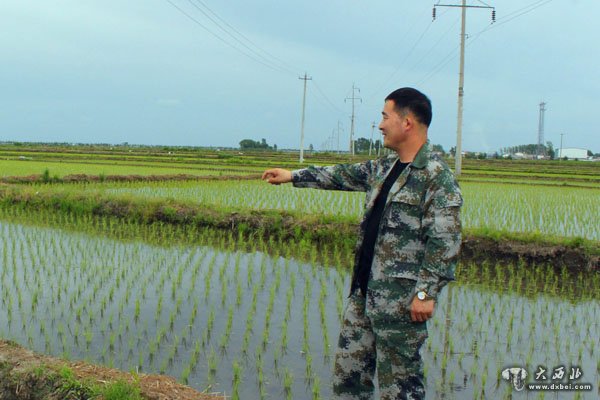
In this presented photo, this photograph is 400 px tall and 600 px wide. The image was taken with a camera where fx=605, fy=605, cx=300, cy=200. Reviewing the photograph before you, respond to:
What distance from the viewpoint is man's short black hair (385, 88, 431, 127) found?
249cm

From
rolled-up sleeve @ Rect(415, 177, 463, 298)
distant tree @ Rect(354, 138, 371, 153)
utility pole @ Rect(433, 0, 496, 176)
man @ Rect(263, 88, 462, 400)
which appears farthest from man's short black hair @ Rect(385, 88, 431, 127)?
distant tree @ Rect(354, 138, 371, 153)

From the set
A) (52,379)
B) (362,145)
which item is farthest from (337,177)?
(362,145)

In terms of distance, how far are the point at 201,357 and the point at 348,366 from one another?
56.6 inches

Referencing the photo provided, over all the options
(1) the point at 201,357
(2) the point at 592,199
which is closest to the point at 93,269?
(1) the point at 201,357

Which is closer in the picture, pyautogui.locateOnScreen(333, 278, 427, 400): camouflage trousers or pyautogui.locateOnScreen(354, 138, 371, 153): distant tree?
pyautogui.locateOnScreen(333, 278, 427, 400): camouflage trousers

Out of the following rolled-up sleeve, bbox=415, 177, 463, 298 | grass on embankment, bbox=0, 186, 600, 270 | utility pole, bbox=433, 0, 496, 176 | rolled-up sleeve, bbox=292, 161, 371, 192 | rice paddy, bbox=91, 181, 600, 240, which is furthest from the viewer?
utility pole, bbox=433, 0, 496, 176

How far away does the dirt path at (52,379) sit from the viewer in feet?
9.22

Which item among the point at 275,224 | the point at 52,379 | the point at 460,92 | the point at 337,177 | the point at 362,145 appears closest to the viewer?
the point at 337,177

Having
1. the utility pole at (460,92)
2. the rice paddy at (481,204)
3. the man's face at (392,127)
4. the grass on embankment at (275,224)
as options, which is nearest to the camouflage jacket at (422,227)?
the man's face at (392,127)

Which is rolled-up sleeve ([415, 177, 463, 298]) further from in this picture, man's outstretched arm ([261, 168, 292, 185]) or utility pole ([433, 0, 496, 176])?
utility pole ([433, 0, 496, 176])

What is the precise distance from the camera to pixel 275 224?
8.53m

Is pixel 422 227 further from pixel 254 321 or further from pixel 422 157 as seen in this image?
pixel 254 321

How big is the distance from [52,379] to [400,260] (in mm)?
1804

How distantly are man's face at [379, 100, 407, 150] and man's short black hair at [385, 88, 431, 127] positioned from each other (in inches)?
0.9
